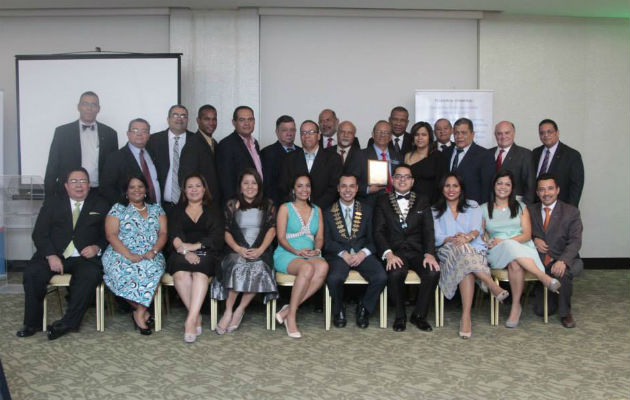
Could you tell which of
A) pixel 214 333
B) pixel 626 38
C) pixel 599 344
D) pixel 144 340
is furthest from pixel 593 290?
pixel 144 340

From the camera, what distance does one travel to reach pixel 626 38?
22.9 ft

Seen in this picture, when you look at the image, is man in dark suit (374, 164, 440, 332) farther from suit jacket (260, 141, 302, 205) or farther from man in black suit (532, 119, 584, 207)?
man in black suit (532, 119, 584, 207)

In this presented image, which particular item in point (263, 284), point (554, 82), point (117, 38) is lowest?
point (263, 284)

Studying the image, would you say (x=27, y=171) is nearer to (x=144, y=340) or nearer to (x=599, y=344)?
(x=144, y=340)

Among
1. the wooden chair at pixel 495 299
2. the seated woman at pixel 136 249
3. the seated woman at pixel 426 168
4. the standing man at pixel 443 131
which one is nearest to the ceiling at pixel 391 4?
the standing man at pixel 443 131

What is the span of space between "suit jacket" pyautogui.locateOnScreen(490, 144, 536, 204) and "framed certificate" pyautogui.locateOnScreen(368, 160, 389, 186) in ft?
3.23

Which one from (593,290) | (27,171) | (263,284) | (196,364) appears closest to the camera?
(196,364)

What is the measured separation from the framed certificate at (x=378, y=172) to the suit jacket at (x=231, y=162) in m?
1.08

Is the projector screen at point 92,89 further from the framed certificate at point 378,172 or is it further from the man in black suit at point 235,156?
the framed certificate at point 378,172

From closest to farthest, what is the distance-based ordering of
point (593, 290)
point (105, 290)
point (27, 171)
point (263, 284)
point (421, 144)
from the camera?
point (263, 284) → point (105, 290) → point (421, 144) → point (593, 290) → point (27, 171)

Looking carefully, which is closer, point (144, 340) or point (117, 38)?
point (144, 340)

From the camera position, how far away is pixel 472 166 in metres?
5.16

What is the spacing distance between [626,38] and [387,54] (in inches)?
113

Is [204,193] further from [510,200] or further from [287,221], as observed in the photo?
[510,200]
